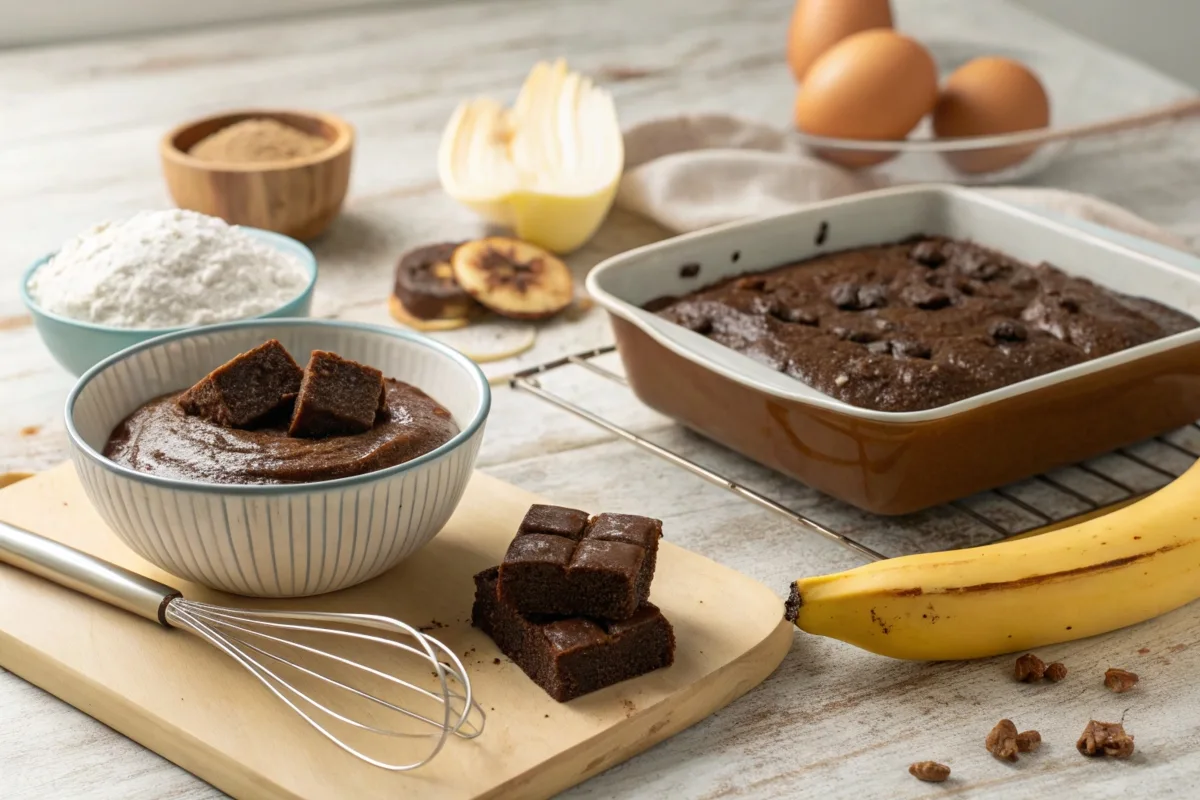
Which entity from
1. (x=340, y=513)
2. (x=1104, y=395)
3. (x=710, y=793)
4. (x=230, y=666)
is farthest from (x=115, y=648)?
(x=1104, y=395)

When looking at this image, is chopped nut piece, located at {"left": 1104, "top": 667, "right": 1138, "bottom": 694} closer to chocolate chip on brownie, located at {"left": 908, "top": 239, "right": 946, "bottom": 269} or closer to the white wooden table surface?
the white wooden table surface

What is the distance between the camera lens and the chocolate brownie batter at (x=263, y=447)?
3.40ft

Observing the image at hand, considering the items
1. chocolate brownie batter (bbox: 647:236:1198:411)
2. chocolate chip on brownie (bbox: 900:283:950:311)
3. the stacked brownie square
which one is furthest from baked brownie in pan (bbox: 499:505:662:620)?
chocolate chip on brownie (bbox: 900:283:950:311)

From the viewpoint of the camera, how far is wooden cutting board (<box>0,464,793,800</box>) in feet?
3.02

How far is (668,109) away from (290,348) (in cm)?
153

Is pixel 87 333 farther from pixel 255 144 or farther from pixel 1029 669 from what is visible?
pixel 1029 669

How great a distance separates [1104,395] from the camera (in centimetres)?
129

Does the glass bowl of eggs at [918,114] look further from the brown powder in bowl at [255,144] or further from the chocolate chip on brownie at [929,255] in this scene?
the brown powder in bowl at [255,144]

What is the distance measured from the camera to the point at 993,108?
6.86 feet

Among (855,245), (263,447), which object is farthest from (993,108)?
(263,447)

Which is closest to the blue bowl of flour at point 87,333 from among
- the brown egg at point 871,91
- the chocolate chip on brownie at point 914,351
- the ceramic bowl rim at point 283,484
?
the ceramic bowl rim at point 283,484

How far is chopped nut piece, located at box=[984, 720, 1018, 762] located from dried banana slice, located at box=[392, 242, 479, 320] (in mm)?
992

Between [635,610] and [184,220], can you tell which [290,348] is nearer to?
[184,220]

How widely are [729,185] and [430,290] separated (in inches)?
22.0
